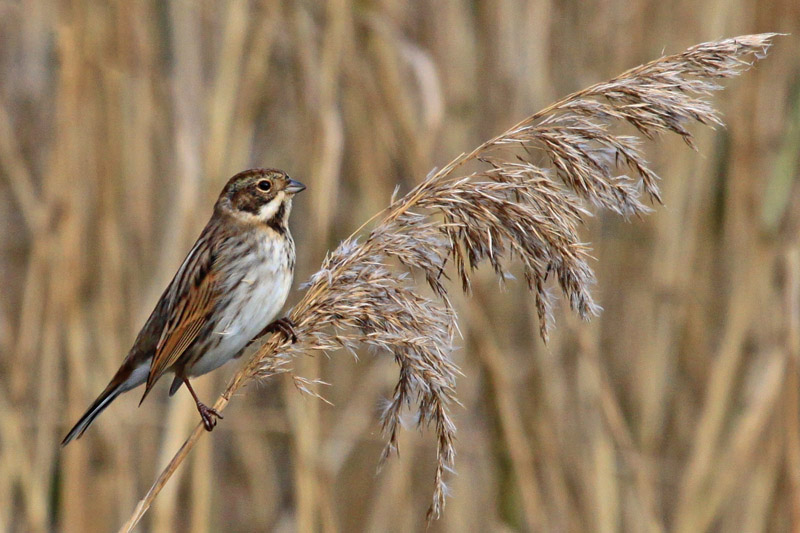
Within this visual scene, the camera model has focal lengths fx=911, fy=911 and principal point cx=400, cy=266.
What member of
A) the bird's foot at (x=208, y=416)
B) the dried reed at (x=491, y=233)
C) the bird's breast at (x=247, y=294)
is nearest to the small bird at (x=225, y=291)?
the bird's breast at (x=247, y=294)

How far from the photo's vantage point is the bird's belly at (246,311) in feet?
7.64

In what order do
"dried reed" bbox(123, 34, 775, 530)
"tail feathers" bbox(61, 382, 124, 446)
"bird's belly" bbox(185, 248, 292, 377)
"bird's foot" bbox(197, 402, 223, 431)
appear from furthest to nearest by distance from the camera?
"bird's belly" bbox(185, 248, 292, 377), "tail feathers" bbox(61, 382, 124, 446), "bird's foot" bbox(197, 402, 223, 431), "dried reed" bbox(123, 34, 775, 530)

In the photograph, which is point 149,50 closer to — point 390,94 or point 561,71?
point 390,94

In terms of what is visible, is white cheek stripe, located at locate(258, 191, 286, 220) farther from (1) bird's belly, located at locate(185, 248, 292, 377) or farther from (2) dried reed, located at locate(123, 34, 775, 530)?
(2) dried reed, located at locate(123, 34, 775, 530)

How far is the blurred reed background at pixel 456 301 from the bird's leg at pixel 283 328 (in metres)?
0.42

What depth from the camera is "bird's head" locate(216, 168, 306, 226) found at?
2.56 m

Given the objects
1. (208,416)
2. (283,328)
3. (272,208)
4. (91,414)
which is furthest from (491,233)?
(91,414)

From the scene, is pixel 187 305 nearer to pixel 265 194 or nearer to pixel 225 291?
pixel 225 291

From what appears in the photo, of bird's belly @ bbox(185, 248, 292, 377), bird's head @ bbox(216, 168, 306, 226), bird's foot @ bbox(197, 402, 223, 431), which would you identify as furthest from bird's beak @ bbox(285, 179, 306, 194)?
bird's foot @ bbox(197, 402, 223, 431)

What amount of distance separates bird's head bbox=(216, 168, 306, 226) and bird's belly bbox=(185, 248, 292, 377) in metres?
0.18

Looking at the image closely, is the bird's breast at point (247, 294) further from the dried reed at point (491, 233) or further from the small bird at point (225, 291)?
the dried reed at point (491, 233)

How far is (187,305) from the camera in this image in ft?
8.04

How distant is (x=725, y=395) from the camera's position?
120 inches

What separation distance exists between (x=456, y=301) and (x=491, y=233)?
1.10 m
